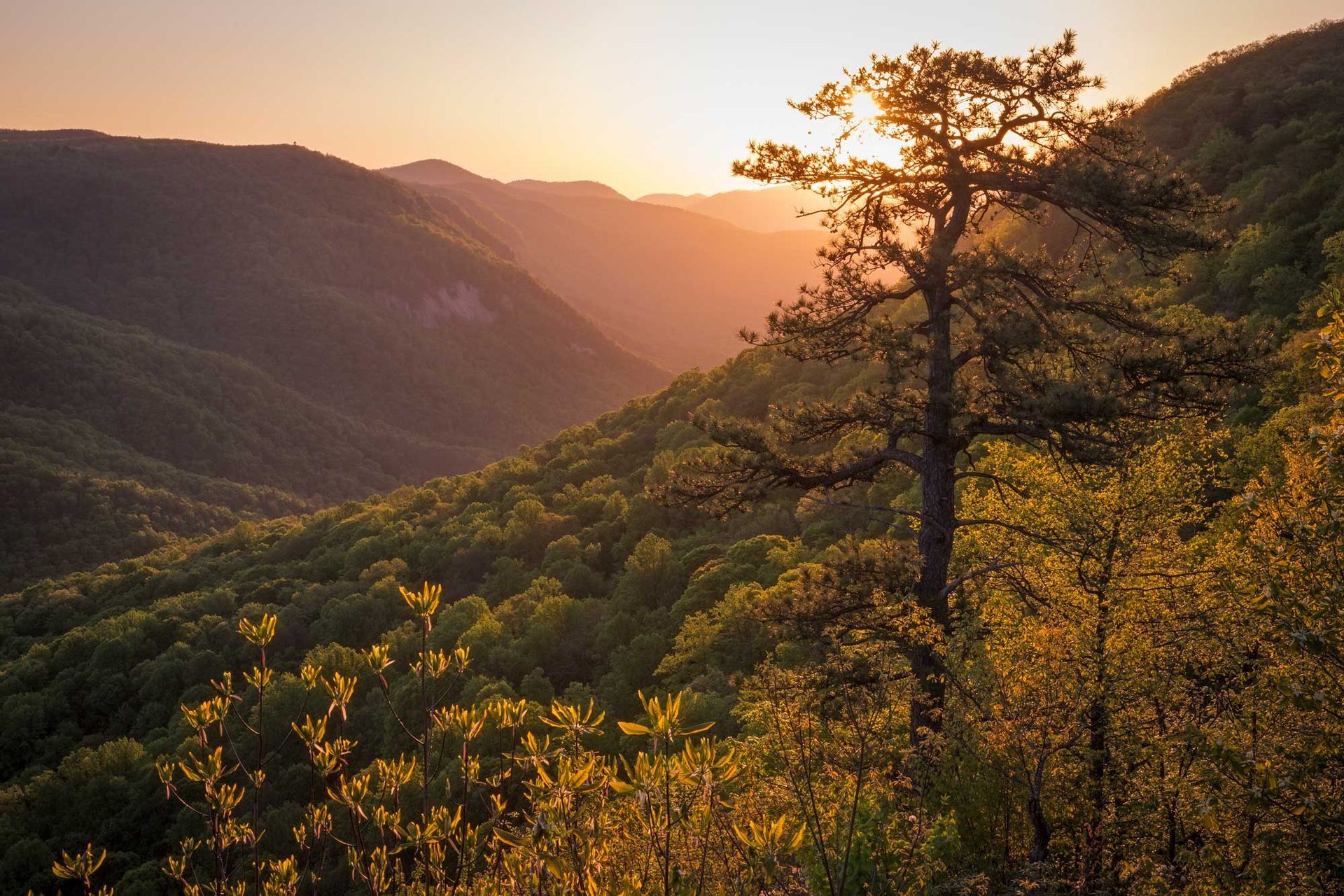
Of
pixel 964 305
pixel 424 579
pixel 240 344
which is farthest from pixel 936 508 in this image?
pixel 240 344

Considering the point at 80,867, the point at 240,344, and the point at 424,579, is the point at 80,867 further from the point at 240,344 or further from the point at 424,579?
the point at 240,344

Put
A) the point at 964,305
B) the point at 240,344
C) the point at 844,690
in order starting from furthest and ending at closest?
the point at 240,344, the point at 964,305, the point at 844,690

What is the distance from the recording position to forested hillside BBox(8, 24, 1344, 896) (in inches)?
152

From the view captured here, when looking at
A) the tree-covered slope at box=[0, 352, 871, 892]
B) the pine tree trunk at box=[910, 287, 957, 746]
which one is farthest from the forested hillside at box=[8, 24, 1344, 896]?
the pine tree trunk at box=[910, 287, 957, 746]

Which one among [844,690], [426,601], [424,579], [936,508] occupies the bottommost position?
[424,579]

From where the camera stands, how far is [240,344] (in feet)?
458

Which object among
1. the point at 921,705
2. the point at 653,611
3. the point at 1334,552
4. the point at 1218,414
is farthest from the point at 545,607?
the point at 1334,552

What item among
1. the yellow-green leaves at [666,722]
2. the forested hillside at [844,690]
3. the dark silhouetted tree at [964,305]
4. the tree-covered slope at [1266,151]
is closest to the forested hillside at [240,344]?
the forested hillside at [844,690]

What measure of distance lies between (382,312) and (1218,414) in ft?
549

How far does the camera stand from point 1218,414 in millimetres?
10453

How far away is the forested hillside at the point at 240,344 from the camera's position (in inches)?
3671

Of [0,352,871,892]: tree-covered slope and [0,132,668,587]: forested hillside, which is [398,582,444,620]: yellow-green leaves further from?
[0,132,668,587]: forested hillside

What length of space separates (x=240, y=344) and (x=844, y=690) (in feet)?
508

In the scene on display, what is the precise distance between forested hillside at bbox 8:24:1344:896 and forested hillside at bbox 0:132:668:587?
5695cm
